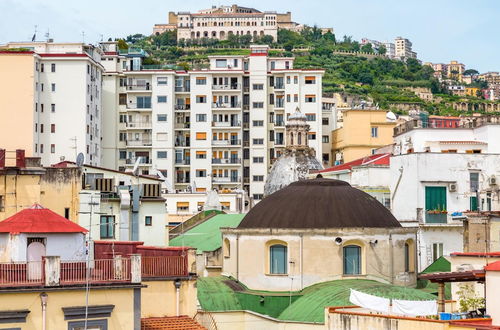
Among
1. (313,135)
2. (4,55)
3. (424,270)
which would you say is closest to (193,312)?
(424,270)

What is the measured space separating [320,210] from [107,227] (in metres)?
12.1

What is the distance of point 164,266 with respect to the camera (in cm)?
3834

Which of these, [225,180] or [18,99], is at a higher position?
[18,99]

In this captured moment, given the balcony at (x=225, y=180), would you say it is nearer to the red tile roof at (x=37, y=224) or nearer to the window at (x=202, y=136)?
the window at (x=202, y=136)

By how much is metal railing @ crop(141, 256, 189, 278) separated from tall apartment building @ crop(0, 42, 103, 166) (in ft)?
231

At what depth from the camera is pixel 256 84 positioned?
129 meters

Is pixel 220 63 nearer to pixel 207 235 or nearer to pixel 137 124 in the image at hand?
pixel 137 124

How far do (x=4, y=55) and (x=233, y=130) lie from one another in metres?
30.7

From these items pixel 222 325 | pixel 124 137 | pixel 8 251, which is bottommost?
pixel 222 325

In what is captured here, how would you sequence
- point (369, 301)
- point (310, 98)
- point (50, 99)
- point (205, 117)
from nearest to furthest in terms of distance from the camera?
point (369, 301) → point (50, 99) → point (205, 117) → point (310, 98)

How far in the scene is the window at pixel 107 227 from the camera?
57.2 meters


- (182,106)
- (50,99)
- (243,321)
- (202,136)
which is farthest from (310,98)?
(243,321)

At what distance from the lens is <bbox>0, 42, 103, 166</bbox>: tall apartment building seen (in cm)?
Answer: 10838

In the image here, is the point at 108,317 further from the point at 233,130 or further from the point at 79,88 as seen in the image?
the point at 233,130
